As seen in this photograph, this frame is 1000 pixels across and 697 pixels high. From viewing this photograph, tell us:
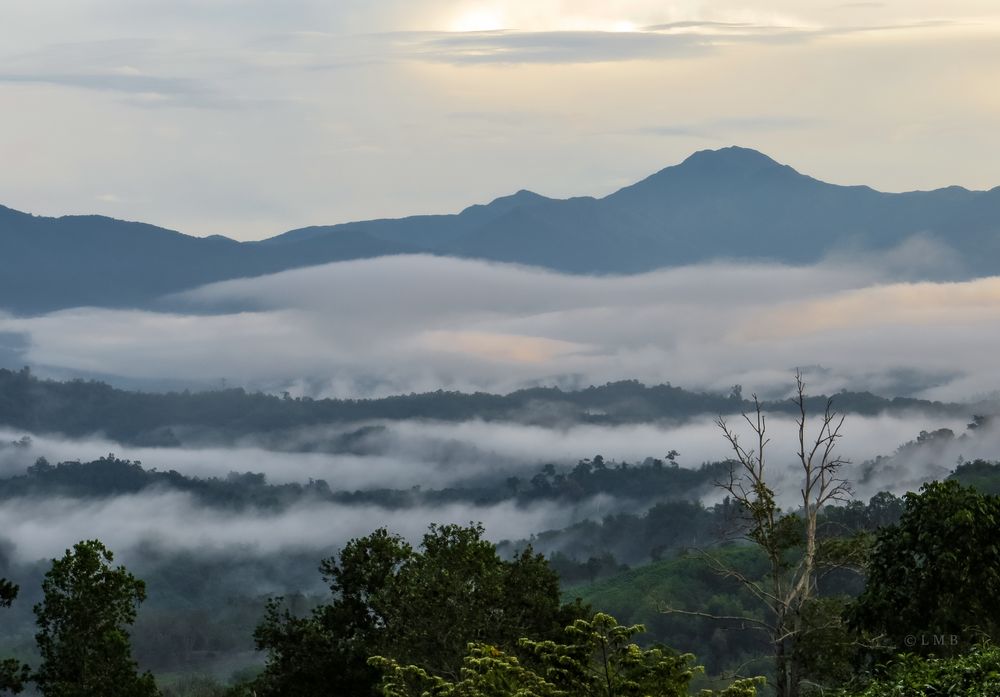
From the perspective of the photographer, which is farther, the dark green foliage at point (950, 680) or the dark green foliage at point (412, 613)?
the dark green foliage at point (412, 613)

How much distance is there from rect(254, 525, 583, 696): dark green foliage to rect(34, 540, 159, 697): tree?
8705 mm

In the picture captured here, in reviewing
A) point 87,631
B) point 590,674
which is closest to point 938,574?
point 590,674

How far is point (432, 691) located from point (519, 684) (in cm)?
304

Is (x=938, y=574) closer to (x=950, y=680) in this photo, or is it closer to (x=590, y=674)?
(x=590, y=674)

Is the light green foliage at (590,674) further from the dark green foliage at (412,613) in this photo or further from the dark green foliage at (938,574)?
the dark green foliage at (412,613)

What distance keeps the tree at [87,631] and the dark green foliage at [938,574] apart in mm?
26349

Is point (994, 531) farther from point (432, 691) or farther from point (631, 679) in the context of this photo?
point (432, 691)

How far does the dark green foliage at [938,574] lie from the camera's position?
37.6 meters

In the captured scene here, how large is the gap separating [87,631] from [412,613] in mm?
11961

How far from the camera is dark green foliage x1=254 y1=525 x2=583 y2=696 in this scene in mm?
52594

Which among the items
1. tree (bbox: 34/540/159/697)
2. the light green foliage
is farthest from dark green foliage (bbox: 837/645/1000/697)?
tree (bbox: 34/540/159/697)

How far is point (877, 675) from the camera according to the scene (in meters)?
33.1

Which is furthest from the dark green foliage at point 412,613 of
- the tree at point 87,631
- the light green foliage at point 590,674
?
the light green foliage at point 590,674

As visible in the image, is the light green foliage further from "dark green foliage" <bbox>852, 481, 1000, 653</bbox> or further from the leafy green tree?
the leafy green tree
